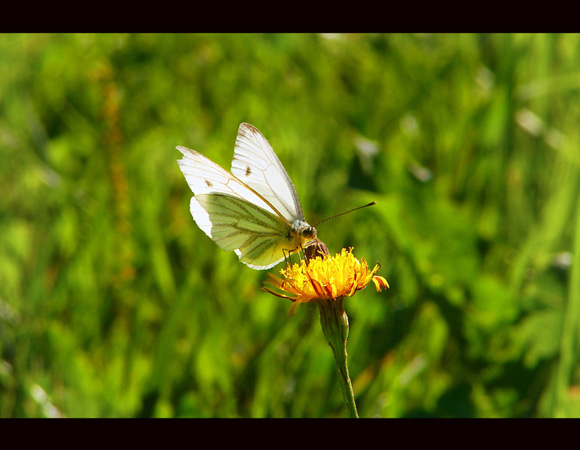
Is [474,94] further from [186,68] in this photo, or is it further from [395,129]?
[186,68]

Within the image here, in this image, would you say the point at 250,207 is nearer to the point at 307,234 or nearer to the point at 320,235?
the point at 307,234

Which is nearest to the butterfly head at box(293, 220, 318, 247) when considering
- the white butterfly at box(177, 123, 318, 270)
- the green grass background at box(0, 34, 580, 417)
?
the white butterfly at box(177, 123, 318, 270)

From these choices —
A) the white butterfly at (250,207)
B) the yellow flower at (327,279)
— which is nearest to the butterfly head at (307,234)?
the white butterfly at (250,207)

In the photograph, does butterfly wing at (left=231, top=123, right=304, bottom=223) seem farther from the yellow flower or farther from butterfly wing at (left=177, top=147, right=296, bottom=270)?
the yellow flower

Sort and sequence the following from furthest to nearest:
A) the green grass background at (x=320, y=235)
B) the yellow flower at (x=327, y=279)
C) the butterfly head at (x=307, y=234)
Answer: the green grass background at (x=320, y=235)
the butterfly head at (x=307, y=234)
the yellow flower at (x=327, y=279)

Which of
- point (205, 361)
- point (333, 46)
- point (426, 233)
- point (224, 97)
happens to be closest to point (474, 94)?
point (333, 46)

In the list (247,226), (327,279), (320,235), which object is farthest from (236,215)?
(320,235)

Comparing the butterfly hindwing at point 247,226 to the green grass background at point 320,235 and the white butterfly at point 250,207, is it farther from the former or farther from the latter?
the green grass background at point 320,235
